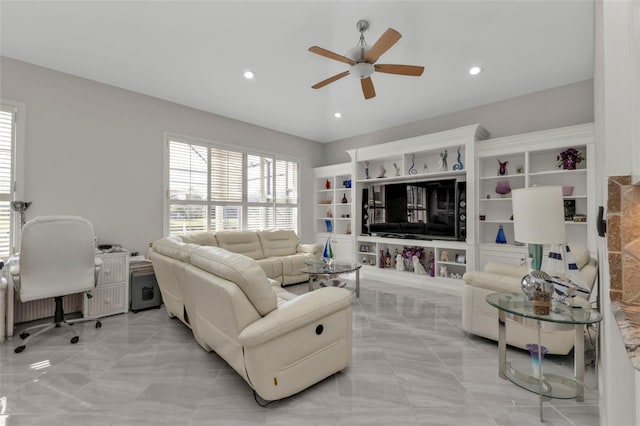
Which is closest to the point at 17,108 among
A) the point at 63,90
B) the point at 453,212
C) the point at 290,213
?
the point at 63,90

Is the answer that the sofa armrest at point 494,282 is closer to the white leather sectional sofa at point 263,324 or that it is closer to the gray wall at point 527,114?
the white leather sectional sofa at point 263,324

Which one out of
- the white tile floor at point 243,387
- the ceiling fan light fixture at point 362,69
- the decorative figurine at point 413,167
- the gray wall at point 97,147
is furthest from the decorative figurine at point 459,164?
the gray wall at point 97,147

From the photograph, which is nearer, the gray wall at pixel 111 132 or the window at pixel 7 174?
the window at pixel 7 174

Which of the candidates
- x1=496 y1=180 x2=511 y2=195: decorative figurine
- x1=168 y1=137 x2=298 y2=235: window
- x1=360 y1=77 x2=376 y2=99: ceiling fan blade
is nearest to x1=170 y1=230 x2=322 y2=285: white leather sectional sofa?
x1=168 y1=137 x2=298 y2=235: window

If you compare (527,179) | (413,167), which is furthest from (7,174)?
(527,179)

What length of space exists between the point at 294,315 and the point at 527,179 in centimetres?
385

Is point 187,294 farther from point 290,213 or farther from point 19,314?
point 290,213

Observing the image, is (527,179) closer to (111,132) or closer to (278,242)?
(278,242)

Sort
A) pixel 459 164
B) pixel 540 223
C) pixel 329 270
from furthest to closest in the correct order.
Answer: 1. pixel 459 164
2. pixel 329 270
3. pixel 540 223

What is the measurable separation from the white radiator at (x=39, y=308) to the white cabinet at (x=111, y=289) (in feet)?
1.20

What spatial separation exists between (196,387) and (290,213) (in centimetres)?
433

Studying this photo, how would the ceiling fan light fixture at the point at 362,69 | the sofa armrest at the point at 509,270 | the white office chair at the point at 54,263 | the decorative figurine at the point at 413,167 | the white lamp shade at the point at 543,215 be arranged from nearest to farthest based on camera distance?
1. the white lamp shade at the point at 543,215
2. the white office chair at the point at 54,263
3. the ceiling fan light fixture at the point at 362,69
4. the sofa armrest at the point at 509,270
5. the decorative figurine at the point at 413,167

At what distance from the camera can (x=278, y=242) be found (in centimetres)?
523

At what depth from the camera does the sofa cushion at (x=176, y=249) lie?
2326 mm
